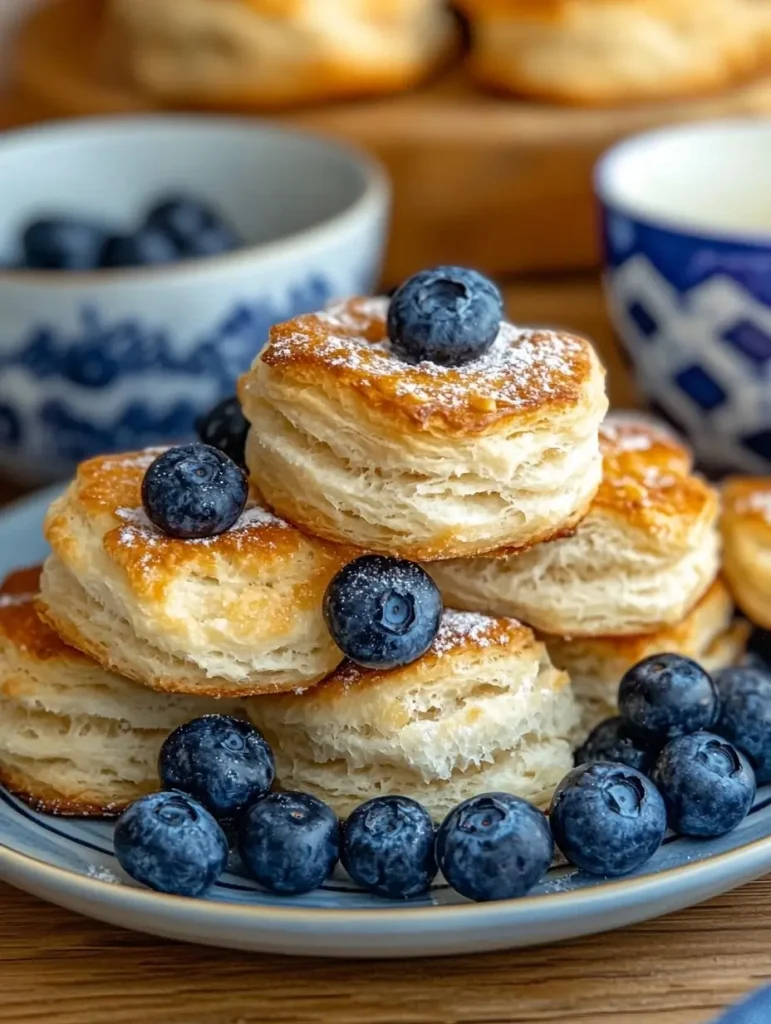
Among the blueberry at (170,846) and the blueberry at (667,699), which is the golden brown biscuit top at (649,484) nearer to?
the blueberry at (667,699)

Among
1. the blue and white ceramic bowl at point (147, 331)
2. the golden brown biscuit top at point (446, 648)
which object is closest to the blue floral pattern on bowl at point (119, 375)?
the blue and white ceramic bowl at point (147, 331)

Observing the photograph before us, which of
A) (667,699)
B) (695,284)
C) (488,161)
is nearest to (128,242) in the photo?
(488,161)

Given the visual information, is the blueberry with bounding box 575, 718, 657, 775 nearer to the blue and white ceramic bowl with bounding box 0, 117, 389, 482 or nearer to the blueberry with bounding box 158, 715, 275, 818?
the blueberry with bounding box 158, 715, 275, 818

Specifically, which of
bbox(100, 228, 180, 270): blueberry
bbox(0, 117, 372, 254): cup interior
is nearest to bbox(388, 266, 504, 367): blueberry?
bbox(100, 228, 180, 270): blueberry

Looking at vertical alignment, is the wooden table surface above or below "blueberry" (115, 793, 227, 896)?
below

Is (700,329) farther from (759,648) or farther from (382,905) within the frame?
(382,905)

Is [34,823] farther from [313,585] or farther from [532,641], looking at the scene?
[532,641]

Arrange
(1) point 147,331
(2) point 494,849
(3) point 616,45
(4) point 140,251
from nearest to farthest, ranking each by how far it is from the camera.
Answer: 1. (2) point 494,849
2. (1) point 147,331
3. (4) point 140,251
4. (3) point 616,45

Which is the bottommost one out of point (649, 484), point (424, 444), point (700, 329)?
point (700, 329)

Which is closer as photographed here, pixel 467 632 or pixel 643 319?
pixel 467 632
